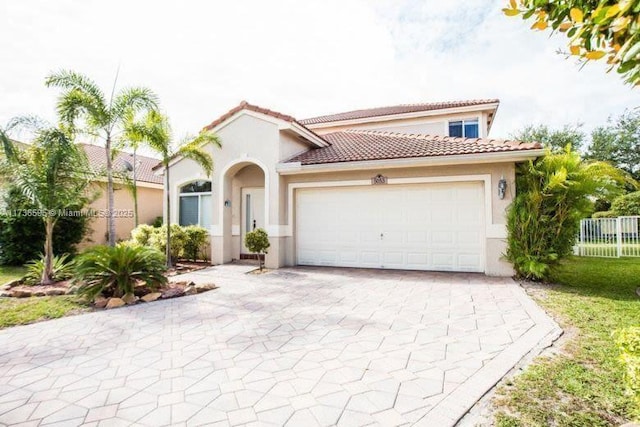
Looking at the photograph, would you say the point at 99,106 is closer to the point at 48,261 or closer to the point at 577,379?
the point at 48,261

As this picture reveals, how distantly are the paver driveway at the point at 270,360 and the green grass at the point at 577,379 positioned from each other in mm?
335

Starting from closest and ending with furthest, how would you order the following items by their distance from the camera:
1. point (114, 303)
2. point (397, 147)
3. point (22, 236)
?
point (114, 303)
point (397, 147)
point (22, 236)

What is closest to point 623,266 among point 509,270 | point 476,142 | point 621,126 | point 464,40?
point 509,270

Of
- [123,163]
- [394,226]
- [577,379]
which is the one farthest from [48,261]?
[123,163]

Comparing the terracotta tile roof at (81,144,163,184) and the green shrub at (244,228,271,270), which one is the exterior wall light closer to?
the green shrub at (244,228,271,270)

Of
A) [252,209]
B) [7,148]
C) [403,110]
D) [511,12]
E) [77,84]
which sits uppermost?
[403,110]

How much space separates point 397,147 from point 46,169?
38.0 ft

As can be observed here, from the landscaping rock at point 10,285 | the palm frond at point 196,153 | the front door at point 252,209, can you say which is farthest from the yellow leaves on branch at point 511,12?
the front door at point 252,209

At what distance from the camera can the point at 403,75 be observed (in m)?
16.3

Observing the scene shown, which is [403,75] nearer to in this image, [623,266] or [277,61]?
[277,61]

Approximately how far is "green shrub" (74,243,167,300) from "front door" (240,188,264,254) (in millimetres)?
6702

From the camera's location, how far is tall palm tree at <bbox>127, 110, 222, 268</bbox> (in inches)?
435

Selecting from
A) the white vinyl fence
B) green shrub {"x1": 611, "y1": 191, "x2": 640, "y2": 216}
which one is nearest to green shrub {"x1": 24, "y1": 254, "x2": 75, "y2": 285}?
the white vinyl fence

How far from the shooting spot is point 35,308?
7.17 m
